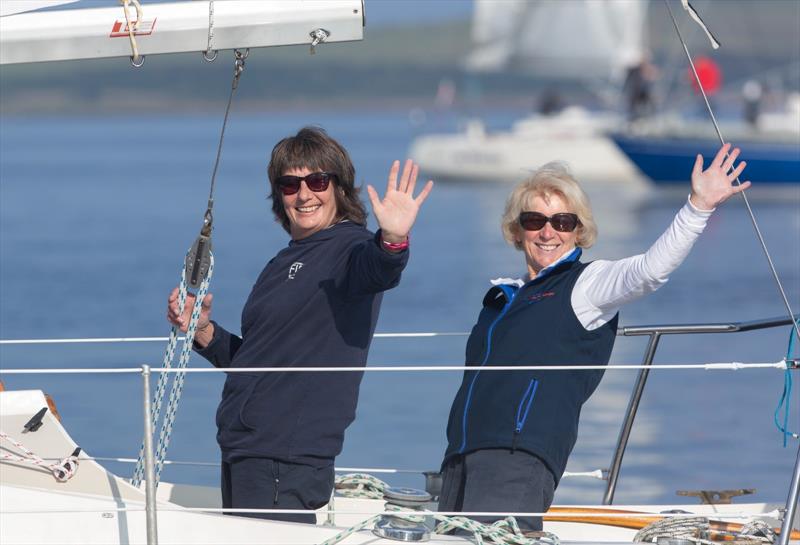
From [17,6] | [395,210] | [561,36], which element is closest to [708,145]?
[561,36]

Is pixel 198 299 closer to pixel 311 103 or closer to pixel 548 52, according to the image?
pixel 548 52

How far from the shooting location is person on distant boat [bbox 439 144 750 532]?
136 inches

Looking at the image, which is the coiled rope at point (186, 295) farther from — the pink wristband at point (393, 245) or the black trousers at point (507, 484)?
the black trousers at point (507, 484)

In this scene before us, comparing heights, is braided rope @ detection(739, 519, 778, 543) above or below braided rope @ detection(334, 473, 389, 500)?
below

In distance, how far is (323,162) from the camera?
3.71 meters

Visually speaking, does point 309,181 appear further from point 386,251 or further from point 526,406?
point 526,406

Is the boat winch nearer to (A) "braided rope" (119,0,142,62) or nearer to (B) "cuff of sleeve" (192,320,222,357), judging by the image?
(B) "cuff of sleeve" (192,320,222,357)

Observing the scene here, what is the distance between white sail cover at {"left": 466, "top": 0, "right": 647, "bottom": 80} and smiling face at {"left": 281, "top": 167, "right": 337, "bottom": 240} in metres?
26.9

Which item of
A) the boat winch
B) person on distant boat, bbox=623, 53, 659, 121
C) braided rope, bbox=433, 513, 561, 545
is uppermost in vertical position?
person on distant boat, bbox=623, 53, 659, 121

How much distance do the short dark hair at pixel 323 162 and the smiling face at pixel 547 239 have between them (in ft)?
1.55

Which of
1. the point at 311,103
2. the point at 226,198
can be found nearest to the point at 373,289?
the point at 226,198

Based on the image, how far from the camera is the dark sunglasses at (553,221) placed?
3.69 meters

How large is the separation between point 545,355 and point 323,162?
798mm

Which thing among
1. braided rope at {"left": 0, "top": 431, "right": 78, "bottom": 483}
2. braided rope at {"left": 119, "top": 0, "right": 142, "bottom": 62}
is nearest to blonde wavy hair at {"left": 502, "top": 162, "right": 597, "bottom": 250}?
braided rope at {"left": 119, "top": 0, "right": 142, "bottom": 62}
